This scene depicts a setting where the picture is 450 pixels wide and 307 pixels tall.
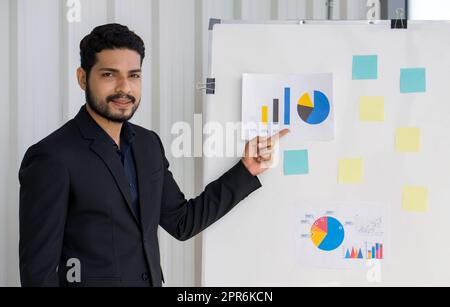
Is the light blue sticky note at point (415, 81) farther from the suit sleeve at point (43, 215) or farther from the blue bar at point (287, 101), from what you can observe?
the suit sleeve at point (43, 215)

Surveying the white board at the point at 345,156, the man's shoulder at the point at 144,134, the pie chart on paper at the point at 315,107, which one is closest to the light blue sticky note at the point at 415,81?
the white board at the point at 345,156

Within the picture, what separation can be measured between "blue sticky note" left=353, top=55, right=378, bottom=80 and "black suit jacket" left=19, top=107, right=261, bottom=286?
2.30 ft

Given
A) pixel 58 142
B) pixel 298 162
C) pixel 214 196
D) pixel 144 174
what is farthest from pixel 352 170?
pixel 58 142

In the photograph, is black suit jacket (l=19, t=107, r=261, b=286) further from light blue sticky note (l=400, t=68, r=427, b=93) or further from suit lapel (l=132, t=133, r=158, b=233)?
light blue sticky note (l=400, t=68, r=427, b=93)

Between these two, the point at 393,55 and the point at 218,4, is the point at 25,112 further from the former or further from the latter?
the point at 393,55

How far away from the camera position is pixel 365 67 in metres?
1.76

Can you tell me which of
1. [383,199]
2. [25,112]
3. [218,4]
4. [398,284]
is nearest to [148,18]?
[218,4]

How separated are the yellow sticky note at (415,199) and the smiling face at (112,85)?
2.90 ft

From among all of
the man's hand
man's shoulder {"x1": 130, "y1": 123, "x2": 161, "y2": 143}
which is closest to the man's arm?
the man's hand

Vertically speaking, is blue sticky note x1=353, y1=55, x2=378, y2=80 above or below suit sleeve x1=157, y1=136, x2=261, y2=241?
above

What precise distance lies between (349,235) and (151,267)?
2.05ft

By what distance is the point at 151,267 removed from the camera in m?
1.58

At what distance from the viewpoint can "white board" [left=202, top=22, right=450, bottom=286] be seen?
5.73 ft

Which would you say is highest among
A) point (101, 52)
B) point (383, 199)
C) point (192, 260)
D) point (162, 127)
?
point (101, 52)
